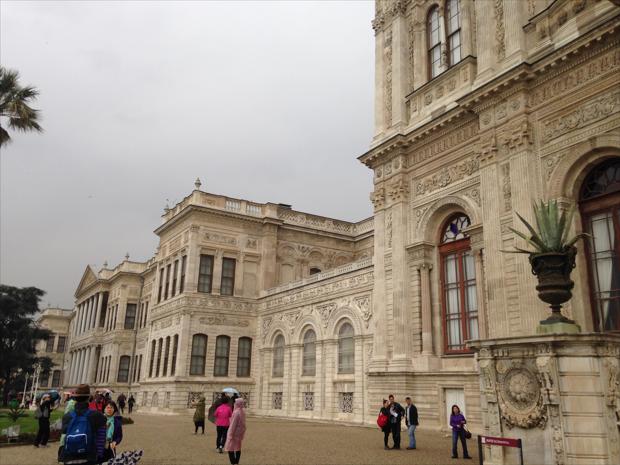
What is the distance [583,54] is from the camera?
48.8ft

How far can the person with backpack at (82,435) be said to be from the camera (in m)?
5.37

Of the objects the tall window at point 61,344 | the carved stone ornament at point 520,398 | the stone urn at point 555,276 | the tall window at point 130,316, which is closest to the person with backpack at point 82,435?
the carved stone ornament at point 520,398

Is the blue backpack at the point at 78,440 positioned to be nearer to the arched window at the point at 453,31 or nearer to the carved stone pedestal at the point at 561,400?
the carved stone pedestal at the point at 561,400

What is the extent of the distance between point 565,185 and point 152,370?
31.0 metres

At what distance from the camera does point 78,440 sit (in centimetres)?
538

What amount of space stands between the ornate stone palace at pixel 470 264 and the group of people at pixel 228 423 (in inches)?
179

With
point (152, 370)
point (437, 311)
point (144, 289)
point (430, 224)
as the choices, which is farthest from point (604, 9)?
point (144, 289)

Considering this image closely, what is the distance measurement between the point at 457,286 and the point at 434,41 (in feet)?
32.1

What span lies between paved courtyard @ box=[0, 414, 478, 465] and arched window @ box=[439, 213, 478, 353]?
3231mm

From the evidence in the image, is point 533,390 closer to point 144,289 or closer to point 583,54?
point 583,54

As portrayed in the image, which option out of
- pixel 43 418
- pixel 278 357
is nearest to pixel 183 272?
pixel 278 357

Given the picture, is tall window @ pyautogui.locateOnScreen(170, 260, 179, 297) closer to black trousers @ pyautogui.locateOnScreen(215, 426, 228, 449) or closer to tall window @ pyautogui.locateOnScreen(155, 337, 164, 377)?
tall window @ pyautogui.locateOnScreen(155, 337, 164, 377)

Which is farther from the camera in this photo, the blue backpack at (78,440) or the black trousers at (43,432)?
the black trousers at (43,432)

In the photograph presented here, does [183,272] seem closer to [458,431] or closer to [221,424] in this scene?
[221,424]
